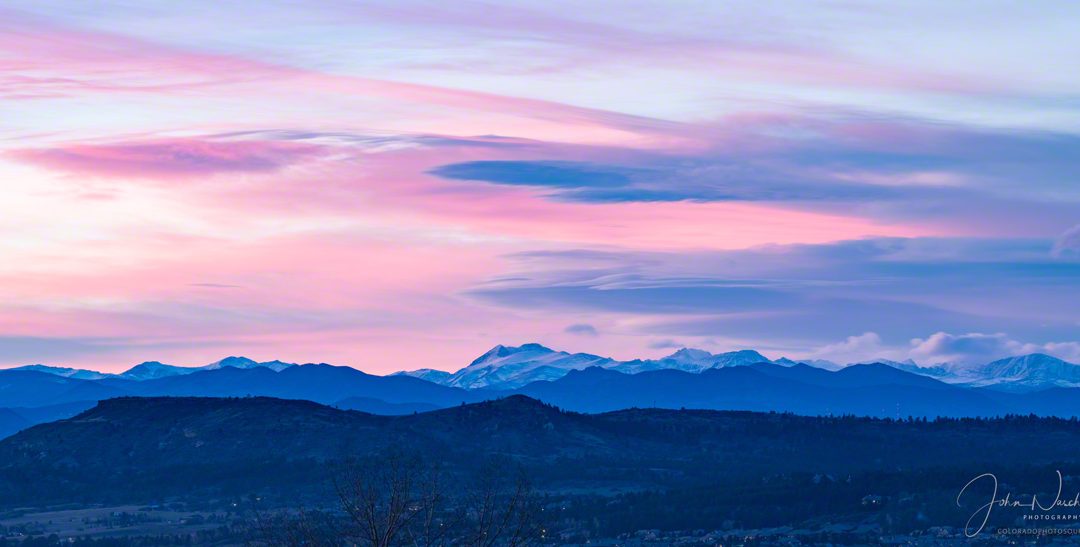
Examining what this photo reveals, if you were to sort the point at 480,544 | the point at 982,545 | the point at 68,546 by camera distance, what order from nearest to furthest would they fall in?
the point at 480,544
the point at 982,545
the point at 68,546

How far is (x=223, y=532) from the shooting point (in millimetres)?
197875

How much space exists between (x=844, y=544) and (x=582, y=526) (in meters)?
37.2

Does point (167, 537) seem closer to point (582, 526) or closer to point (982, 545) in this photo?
point (582, 526)

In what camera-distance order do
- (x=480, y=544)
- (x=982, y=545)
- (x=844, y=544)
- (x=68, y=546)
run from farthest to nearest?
(x=68, y=546)
(x=844, y=544)
(x=982, y=545)
(x=480, y=544)

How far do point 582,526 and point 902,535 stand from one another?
1627 inches

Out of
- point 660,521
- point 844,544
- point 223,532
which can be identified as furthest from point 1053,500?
point 223,532

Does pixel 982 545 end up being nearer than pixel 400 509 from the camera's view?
No

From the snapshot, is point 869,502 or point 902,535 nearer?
point 902,535

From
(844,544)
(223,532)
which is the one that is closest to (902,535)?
(844,544)

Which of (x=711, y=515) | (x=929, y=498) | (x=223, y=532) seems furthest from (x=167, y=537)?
(x=929, y=498)

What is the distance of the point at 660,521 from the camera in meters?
195

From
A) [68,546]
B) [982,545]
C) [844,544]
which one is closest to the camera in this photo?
[982,545]

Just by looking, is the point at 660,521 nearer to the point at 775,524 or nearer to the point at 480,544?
the point at 775,524

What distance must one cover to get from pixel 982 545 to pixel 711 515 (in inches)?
1763
